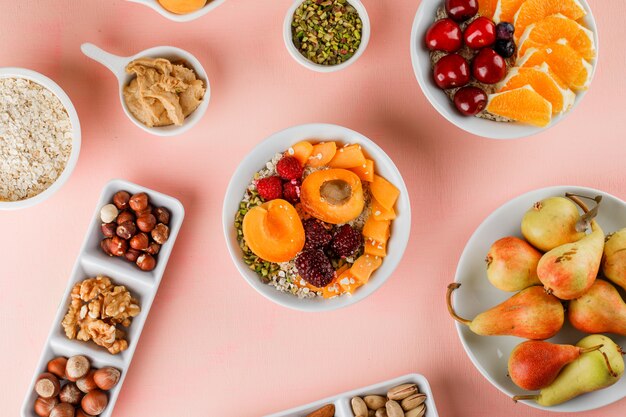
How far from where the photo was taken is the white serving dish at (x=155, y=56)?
133 centimetres

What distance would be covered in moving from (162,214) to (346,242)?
411 mm

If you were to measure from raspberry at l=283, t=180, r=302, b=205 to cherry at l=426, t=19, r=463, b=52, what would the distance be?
0.40m

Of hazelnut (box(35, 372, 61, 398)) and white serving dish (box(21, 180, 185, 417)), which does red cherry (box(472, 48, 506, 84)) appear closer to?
white serving dish (box(21, 180, 185, 417))

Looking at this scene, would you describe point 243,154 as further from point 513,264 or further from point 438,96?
point 513,264

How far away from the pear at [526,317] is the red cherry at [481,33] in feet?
1.62

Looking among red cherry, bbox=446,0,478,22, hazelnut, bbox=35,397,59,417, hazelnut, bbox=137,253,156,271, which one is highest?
red cherry, bbox=446,0,478,22

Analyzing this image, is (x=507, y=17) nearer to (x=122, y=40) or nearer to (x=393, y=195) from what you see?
(x=393, y=195)

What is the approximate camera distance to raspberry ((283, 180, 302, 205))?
128cm

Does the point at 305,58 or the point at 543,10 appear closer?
the point at 543,10

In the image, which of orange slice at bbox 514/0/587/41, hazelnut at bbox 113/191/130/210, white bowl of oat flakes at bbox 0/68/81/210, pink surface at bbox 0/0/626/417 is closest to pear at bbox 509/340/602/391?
pink surface at bbox 0/0/626/417

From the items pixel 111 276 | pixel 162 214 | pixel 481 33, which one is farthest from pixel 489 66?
pixel 111 276

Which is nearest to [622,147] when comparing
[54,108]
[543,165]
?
[543,165]

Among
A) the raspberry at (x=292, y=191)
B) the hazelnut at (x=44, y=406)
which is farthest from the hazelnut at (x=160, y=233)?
the hazelnut at (x=44, y=406)

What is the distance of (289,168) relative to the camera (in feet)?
4.15
